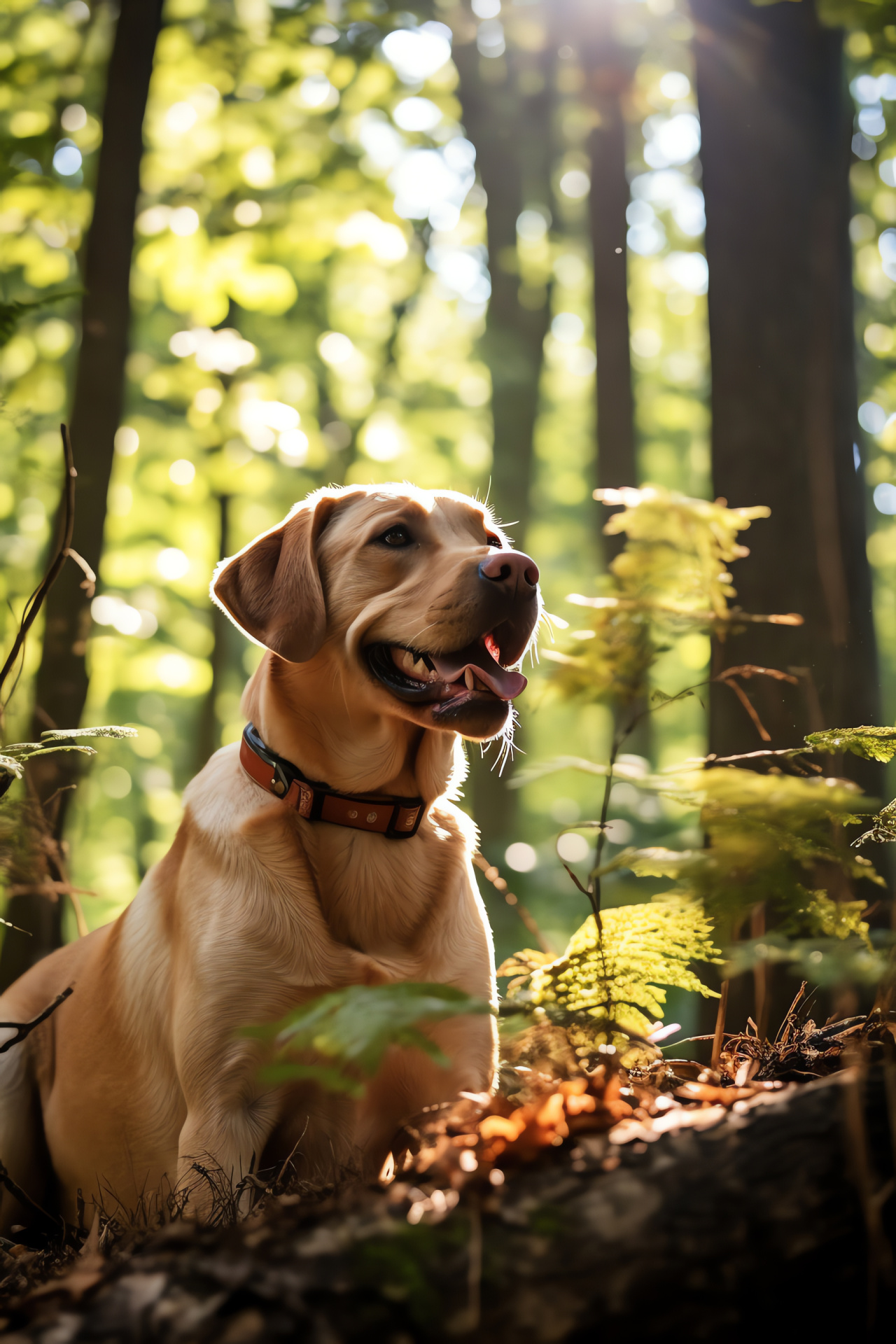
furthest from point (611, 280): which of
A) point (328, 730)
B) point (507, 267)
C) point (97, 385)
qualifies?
point (328, 730)

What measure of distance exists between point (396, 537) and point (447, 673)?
601 millimetres

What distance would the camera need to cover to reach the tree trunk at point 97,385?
5055mm

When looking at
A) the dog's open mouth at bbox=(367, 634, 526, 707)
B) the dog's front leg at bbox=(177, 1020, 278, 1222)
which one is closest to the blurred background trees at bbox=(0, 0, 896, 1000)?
the dog's open mouth at bbox=(367, 634, 526, 707)

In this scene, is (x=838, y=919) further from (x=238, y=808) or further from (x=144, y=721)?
(x=144, y=721)

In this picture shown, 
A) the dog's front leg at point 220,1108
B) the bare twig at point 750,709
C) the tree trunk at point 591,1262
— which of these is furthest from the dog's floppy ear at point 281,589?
the tree trunk at point 591,1262

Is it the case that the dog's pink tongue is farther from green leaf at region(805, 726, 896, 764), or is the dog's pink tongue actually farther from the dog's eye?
green leaf at region(805, 726, 896, 764)

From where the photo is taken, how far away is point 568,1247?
51.3 inches

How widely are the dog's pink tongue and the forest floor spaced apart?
1.32 meters

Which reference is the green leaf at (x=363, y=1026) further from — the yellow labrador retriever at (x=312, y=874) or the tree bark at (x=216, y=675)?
the tree bark at (x=216, y=675)

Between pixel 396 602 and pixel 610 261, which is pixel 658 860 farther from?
pixel 610 261

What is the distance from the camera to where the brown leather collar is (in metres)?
2.82

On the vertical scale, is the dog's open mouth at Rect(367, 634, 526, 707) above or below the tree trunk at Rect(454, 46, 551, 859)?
below

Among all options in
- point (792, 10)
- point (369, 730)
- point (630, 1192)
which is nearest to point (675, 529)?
point (369, 730)

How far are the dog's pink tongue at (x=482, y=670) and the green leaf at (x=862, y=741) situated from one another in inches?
33.5
